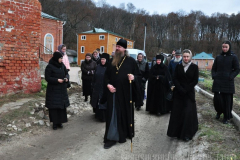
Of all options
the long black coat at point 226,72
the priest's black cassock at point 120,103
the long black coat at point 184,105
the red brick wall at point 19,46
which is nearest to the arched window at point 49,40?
the red brick wall at point 19,46

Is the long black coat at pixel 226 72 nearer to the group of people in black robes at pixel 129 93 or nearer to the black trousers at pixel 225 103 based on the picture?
the group of people in black robes at pixel 129 93

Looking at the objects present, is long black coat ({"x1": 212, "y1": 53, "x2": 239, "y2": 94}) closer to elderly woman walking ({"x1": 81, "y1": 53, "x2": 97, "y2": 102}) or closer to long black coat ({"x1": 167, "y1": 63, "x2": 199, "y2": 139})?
long black coat ({"x1": 167, "y1": 63, "x2": 199, "y2": 139})

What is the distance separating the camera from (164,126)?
5.25m

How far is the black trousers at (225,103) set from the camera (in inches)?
192

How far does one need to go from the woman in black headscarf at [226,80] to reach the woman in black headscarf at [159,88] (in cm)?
148

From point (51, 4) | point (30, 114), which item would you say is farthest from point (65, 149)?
point (51, 4)

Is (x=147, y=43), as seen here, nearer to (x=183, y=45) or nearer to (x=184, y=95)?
(x=183, y=45)

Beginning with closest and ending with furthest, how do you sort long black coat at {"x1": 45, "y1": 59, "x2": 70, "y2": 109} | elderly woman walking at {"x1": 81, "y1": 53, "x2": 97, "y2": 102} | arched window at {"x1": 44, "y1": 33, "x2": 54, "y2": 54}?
1. long black coat at {"x1": 45, "y1": 59, "x2": 70, "y2": 109}
2. elderly woman walking at {"x1": 81, "y1": 53, "x2": 97, "y2": 102}
3. arched window at {"x1": 44, "y1": 33, "x2": 54, "y2": 54}

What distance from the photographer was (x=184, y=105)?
4.11 m

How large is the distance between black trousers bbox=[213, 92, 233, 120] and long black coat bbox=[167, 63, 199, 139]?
1.27 meters

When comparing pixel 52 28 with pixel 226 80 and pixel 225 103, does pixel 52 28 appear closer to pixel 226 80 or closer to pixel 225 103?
pixel 226 80

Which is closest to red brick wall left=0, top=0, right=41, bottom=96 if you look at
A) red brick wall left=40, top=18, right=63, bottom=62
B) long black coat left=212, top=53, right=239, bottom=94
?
→ long black coat left=212, top=53, right=239, bottom=94

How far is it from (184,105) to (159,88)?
7.07ft

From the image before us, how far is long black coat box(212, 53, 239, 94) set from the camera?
485 centimetres
